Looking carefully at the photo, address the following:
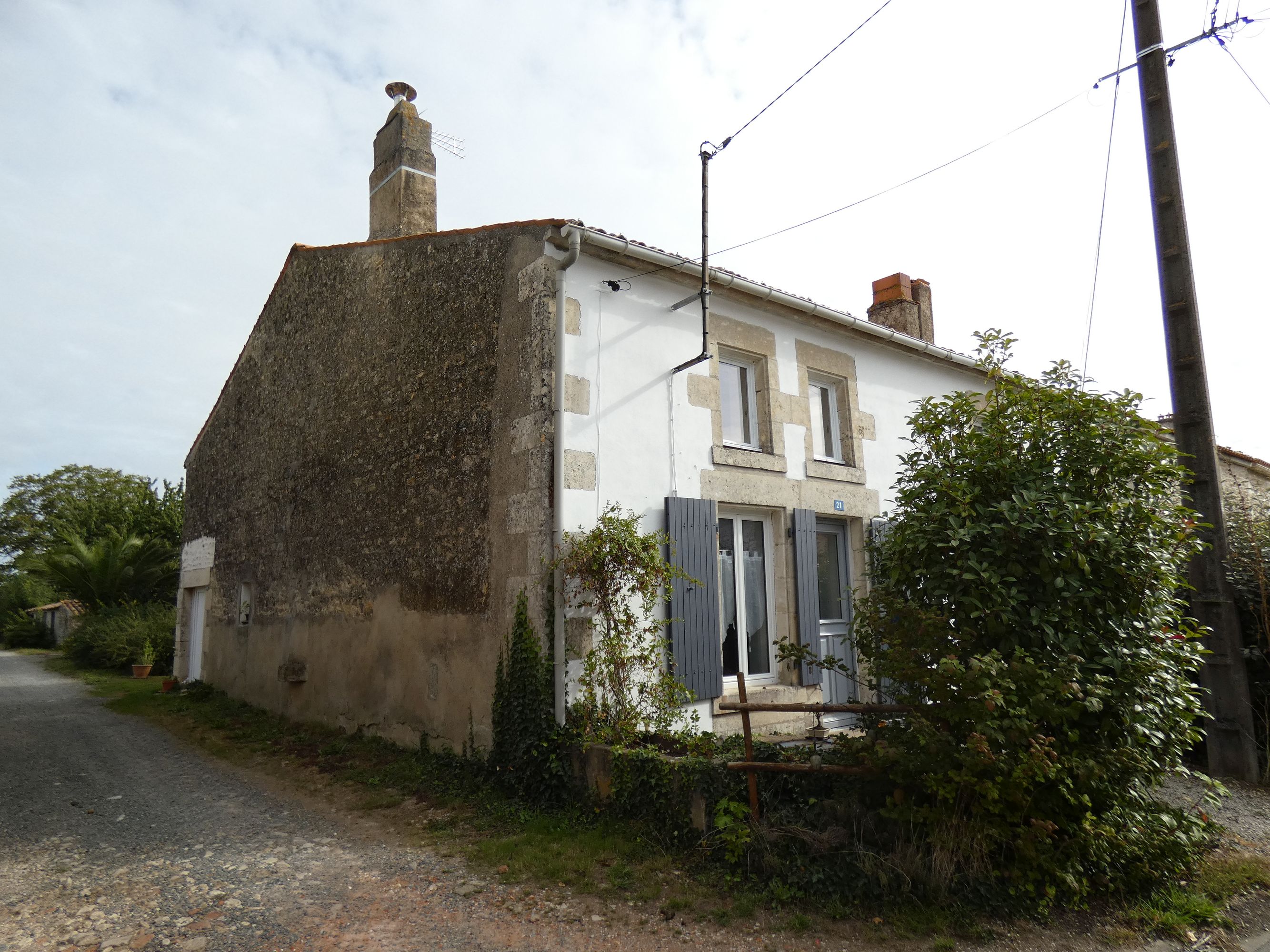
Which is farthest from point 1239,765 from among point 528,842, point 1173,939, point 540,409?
point 540,409

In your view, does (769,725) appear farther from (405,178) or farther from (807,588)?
(405,178)

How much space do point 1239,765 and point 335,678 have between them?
8.19m

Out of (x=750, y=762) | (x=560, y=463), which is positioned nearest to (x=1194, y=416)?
(x=750, y=762)

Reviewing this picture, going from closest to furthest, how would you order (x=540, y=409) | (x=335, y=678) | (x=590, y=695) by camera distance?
(x=590, y=695) → (x=540, y=409) → (x=335, y=678)

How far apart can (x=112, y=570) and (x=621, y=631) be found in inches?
721

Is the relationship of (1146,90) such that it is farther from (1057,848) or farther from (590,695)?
(590,695)

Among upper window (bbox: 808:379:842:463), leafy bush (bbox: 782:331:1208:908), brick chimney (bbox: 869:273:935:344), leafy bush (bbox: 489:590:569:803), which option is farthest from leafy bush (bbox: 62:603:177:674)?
leafy bush (bbox: 782:331:1208:908)

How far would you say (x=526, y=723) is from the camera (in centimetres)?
602

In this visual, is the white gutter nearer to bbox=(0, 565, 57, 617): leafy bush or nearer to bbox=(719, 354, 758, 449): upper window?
bbox=(719, 354, 758, 449): upper window

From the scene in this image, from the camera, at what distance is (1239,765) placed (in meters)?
6.05

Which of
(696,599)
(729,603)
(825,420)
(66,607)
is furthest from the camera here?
(66,607)

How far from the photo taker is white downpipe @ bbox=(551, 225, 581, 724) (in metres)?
5.98

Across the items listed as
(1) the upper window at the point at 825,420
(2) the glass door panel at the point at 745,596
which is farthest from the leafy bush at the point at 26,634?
(1) the upper window at the point at 825,420

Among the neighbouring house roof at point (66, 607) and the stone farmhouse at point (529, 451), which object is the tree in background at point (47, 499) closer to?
the neighbouring house roof at point (66, 607)
